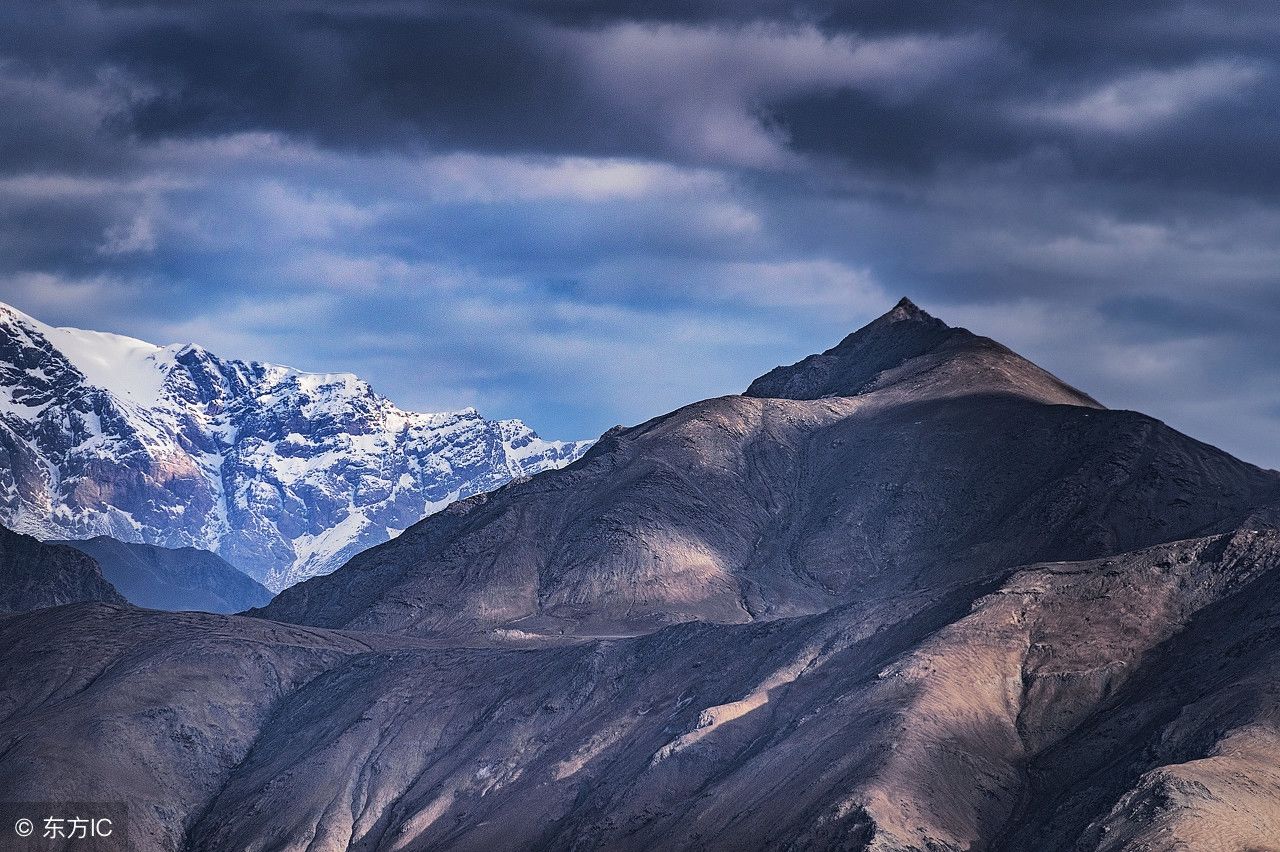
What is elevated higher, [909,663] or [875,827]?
[909,663]

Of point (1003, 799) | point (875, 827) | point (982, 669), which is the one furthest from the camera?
point (982, 669)

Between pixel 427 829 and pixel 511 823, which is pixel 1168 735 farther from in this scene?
pixel 427 829

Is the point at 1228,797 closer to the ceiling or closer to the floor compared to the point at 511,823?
closer to the floor

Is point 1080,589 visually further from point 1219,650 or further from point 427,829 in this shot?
point 427,829

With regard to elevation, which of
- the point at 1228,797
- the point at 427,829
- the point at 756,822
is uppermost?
the point at 427,829

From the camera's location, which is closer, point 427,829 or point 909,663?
point 909,663

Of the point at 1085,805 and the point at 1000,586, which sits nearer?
the point at 1085,805

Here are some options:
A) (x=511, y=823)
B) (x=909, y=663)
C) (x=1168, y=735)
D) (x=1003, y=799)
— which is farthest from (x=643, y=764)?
(x=1168, y=735)

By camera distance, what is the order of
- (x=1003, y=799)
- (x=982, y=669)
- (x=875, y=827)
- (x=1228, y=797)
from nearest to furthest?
(x=1228, y=797), (x=875, y=827), (x=1003, y=799), (x=982, y=669)

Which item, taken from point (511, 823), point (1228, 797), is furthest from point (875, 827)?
point (511, 823)
